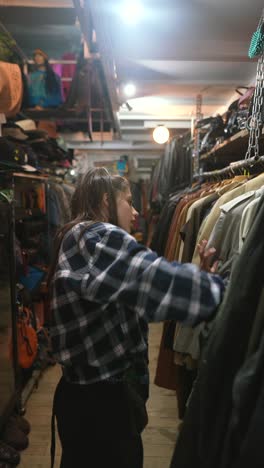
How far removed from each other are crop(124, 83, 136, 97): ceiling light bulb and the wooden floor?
7.79 feet

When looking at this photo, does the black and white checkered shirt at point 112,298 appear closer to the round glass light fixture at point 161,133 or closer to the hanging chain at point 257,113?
the hanging chain at point 257,113

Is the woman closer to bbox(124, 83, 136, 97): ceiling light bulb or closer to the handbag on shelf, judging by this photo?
the handbag on shelf

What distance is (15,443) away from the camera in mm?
2082

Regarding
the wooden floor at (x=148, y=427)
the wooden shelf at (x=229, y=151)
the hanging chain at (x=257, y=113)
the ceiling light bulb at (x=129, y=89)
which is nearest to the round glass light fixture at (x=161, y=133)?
the ceiling light bulb at (x=129, y=89)

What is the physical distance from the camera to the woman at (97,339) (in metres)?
0.98

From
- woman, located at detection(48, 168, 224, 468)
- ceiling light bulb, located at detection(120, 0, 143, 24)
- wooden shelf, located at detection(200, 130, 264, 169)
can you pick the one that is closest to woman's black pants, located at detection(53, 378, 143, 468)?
woman, located at detection(48, 168, 224, 468)

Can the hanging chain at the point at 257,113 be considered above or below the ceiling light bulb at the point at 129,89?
below

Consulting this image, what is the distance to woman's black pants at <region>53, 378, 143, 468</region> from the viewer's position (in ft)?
3.75

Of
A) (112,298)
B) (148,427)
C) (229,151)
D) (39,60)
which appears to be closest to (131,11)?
(229,151)

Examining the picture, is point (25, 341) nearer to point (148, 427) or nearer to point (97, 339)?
point (148, 427)

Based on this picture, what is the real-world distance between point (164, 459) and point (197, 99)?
300 cm

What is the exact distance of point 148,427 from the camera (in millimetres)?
2334

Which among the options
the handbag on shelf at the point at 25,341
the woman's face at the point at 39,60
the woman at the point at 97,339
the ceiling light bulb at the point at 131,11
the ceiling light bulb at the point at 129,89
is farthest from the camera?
the ceiling light bulb at the point at 129,89

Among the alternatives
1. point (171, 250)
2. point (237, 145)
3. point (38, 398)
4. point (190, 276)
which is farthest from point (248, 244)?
point (38, 398)
